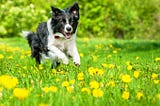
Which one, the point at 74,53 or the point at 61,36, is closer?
the point at 74,53

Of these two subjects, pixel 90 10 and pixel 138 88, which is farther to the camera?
pixel 90 10

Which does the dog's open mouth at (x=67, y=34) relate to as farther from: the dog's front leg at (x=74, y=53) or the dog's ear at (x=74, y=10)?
the dog's ear at (x=74, y=10)

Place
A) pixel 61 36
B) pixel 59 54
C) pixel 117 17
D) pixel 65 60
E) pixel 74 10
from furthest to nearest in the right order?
pixel 117 17, pixel 61 36, pixel 74 10, pixel 59 54, pixel 65 60

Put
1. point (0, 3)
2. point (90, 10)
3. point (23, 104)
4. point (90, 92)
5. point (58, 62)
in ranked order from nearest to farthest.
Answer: point (23, 104) → point (90, 92) → point (58, 62) → point (0, 3) → point (90, 10)

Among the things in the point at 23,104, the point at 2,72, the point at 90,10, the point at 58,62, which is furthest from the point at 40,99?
the point at 90,10

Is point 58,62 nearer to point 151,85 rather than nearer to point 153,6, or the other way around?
point 151,85

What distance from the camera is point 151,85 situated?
4434mm

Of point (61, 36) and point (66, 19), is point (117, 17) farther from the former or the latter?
point (66, 19)

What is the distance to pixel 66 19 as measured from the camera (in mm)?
7332

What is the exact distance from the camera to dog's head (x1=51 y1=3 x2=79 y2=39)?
289 inches

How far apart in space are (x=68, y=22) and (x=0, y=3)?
63.1 feet

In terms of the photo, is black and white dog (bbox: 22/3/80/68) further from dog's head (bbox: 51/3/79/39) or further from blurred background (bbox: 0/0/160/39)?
blurred background (bbox: 0/0/160/39)

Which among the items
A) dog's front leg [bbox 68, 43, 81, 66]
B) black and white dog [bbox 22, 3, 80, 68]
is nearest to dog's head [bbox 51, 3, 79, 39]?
black and white dog [bbox 22, 3, 80, 68]

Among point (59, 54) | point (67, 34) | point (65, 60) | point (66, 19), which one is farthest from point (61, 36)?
point (65, 60)
